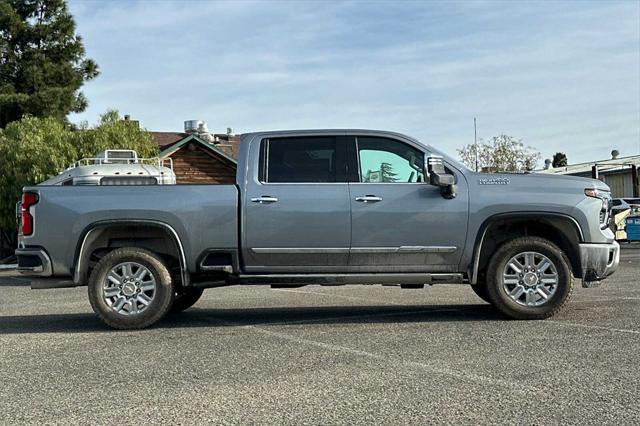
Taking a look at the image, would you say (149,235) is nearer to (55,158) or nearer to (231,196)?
(231,196)

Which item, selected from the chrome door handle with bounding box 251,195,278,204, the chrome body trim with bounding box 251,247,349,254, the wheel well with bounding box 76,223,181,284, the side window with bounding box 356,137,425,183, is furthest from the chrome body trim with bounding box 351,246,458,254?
the wheel well with bounding box 76,223,181,284

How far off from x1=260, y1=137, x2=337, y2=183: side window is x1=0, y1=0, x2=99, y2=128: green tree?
85.2ft

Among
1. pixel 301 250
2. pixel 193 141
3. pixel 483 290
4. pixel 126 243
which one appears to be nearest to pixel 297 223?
pixel 301 250

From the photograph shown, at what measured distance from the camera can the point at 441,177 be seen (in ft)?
25.1

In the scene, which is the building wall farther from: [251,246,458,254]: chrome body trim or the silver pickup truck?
[251,246,458,254]: chrome body trim

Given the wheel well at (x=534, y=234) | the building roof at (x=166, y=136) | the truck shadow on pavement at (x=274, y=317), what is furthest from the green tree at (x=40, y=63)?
the wheel well at (x=534, y=234)

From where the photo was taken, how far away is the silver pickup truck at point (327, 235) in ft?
25.3

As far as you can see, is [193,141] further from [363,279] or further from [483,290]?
[363,279]

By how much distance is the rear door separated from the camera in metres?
7.70

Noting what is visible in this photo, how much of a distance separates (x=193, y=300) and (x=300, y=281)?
7.14 ft

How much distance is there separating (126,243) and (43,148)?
67.5ft

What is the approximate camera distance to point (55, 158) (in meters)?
26.7

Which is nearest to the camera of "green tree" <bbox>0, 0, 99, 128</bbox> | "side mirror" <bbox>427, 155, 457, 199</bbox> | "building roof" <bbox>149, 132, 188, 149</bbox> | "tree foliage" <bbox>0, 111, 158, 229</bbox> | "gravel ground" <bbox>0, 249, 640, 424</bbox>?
"gravel ground" <bbox>0, 249, 640, 424</bbox>

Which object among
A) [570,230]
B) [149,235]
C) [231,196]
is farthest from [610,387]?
[149,235]
